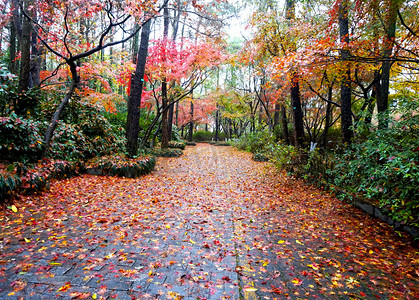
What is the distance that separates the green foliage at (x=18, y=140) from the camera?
433 cm

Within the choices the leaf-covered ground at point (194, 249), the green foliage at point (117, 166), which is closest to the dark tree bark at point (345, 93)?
the leaf-covered ground at point (194, 249)

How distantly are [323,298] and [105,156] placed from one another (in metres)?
6.54

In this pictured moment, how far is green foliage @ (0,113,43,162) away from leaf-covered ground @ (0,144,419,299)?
3.12 ft

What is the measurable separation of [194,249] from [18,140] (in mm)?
4376

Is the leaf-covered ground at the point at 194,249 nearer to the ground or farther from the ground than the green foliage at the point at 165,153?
nearer to the ground

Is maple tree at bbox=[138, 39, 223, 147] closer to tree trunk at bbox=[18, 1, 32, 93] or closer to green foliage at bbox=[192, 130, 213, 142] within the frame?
tree trunk at bbox=[18, 1, 32, 93]

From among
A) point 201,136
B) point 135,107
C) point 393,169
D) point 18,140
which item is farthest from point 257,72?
point 201,136

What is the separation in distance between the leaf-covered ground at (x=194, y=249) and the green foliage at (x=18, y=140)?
0.95 m

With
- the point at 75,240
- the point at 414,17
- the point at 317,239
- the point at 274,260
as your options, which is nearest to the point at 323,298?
the point at 274,260

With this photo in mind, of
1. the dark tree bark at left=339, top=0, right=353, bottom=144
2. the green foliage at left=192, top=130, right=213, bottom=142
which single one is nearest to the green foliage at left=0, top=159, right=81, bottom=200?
the dark tree bark at left=339, top=0, right=353, bottom=144

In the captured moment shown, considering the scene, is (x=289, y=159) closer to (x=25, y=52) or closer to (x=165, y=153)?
(x=165, y=153)

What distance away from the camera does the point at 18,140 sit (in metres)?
4.54

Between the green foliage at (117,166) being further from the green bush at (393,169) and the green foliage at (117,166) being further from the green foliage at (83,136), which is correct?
the green bush at (393,169)

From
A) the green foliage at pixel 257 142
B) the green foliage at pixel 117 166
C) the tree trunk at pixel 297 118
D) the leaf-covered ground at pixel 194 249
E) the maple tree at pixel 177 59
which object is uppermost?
the maple tree at pixel 177 59
